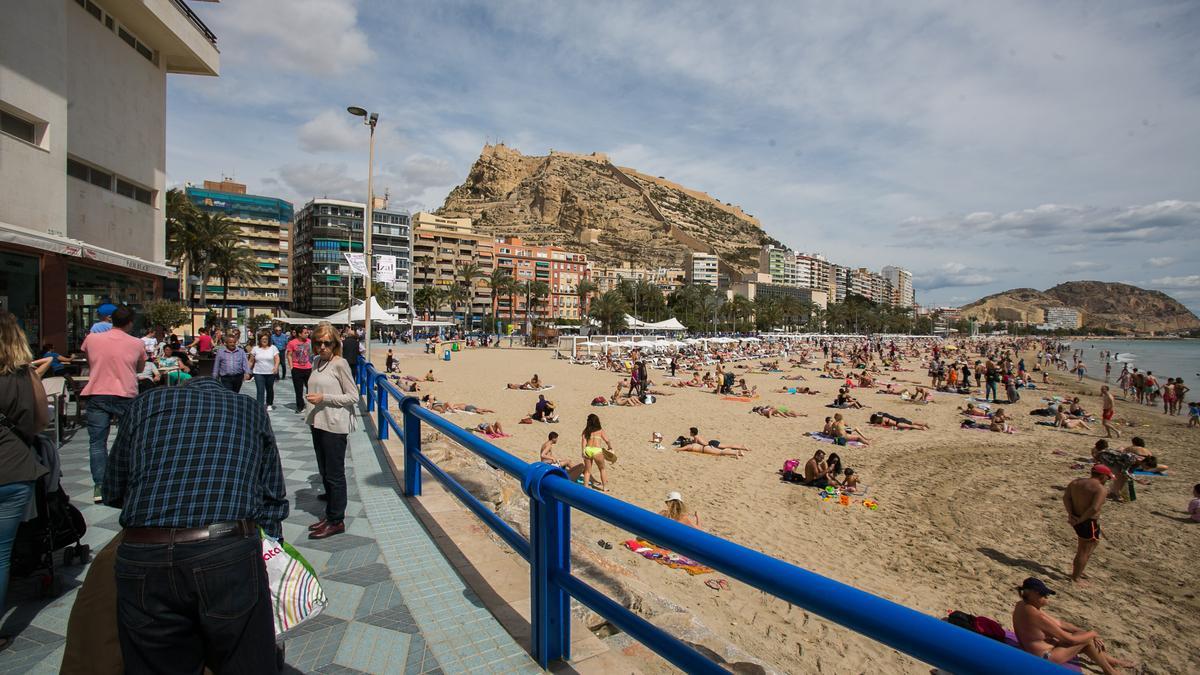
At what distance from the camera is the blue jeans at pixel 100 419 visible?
457 centimetres

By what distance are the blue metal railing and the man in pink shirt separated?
329cm

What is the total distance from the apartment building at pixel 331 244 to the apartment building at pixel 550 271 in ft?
75.6

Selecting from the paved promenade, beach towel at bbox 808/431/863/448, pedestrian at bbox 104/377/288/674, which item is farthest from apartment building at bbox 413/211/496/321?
pedestrian at bbox 104/377/288/674

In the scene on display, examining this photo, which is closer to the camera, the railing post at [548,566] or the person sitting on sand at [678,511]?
the railing post at [548,566]

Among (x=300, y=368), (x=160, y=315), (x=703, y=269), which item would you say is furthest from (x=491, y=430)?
(x=703, y=269)

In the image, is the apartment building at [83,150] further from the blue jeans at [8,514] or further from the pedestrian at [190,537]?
the pedestrian at [190,537]

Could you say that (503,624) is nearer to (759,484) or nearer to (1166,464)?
(759,484)

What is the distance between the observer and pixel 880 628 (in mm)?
1223

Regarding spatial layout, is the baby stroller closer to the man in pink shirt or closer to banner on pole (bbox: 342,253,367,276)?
the man in pink shirt

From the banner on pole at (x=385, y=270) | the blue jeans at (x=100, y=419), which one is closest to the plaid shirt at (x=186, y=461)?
the blue jeans at (x=100, y=419)

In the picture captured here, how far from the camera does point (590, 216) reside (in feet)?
541

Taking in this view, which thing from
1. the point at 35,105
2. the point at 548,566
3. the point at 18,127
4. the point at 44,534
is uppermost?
the point at 35,105

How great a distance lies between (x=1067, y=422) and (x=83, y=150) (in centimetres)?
2866

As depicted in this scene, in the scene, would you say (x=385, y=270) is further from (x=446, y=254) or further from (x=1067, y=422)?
(x=446, y=254)
